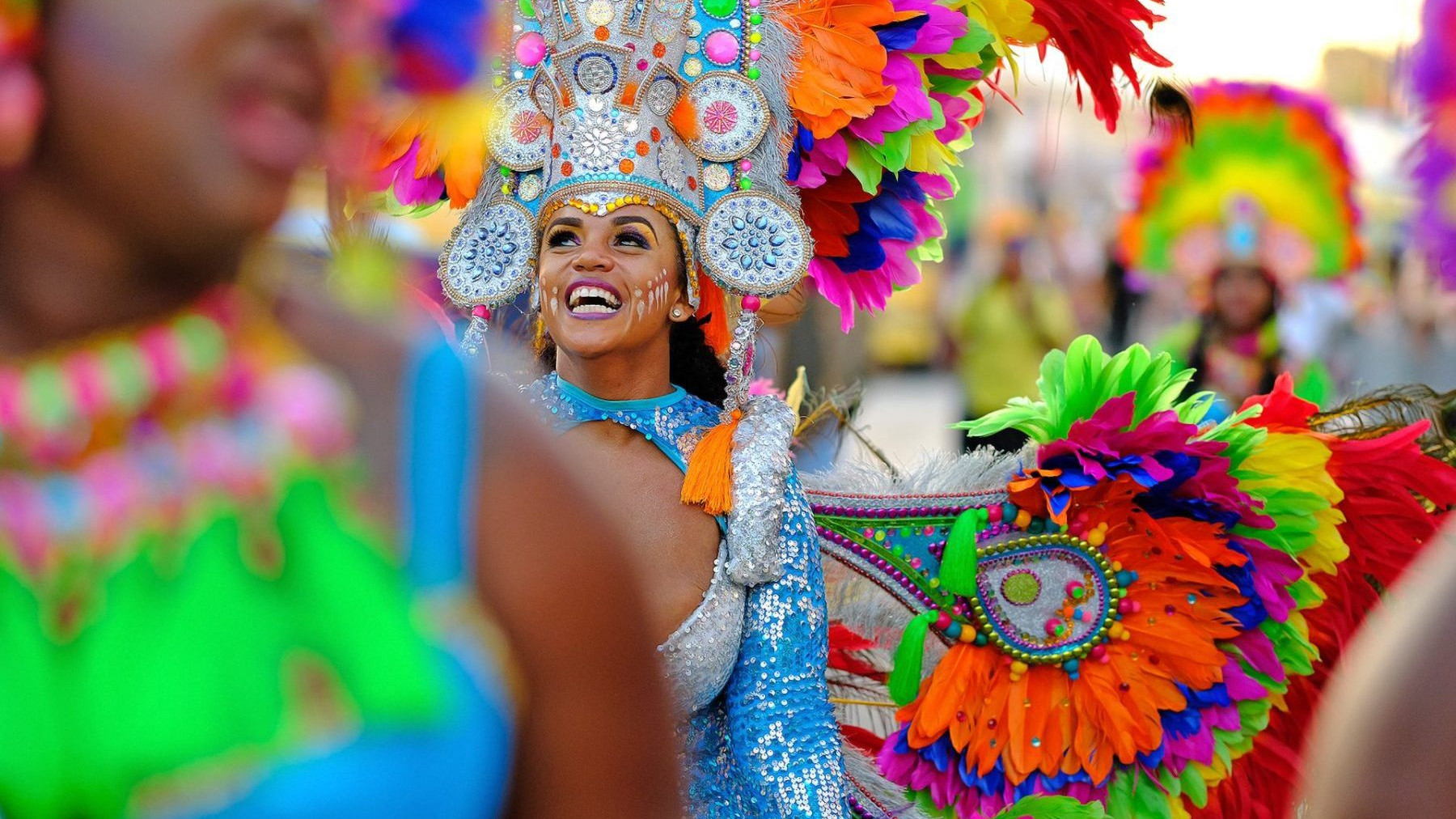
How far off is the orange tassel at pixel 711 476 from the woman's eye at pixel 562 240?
42 cm

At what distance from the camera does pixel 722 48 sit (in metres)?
3.07

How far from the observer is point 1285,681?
10.9 ft

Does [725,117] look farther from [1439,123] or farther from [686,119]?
[1439,123]

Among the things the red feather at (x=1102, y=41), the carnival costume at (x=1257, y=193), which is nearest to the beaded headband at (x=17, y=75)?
the red feather at (x=1102, y=41)

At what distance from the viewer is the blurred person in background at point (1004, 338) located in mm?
8359

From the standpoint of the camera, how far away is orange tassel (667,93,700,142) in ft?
10.0

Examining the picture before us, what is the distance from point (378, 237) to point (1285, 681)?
2409mm

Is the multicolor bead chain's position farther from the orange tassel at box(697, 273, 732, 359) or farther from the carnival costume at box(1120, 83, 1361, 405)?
the carnival costume at box(1120, 83, 1361, 405)

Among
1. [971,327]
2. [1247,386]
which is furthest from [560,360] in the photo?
[971,327]

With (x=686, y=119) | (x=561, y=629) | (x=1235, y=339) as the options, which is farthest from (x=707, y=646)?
(x=1235, y=339)

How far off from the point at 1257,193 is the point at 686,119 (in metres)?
4.41

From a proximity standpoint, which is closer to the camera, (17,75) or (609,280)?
(17,75)

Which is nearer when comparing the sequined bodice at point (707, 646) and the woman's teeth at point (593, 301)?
the sequined bodice at point (707, 646)

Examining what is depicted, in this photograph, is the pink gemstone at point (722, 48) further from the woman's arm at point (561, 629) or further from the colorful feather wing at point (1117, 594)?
the woman's arm at point (561, 629)
